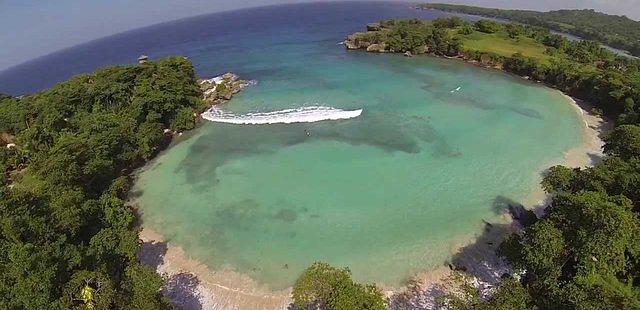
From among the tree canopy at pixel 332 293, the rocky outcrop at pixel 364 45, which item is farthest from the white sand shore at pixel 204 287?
the rocky outcrop at pixel 364 45

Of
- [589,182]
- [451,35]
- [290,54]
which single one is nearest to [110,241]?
[589,182]

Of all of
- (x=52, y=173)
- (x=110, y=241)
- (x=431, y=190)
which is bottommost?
(x=431, y=190)

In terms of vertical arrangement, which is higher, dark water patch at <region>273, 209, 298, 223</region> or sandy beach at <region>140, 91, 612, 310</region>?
dark water patch at <region>273, 209, 298, 223</region>

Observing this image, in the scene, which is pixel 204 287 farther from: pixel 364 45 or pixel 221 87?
pixel 364 45

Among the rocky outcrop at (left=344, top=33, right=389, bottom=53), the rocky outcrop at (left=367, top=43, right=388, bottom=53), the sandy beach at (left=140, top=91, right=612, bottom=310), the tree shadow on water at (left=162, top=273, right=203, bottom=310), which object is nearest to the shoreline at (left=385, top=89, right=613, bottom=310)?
the sandy beach at (left=140, top=91, right=612, bottom=310)

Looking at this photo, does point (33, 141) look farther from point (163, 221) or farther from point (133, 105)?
point (163, 221)

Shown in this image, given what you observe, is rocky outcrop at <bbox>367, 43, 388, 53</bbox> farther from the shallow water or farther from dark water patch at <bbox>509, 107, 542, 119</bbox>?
dark water patch at <bbox>509, 107, 542, 119</bbox>

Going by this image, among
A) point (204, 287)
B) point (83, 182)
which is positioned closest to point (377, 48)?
point (83, 182)
